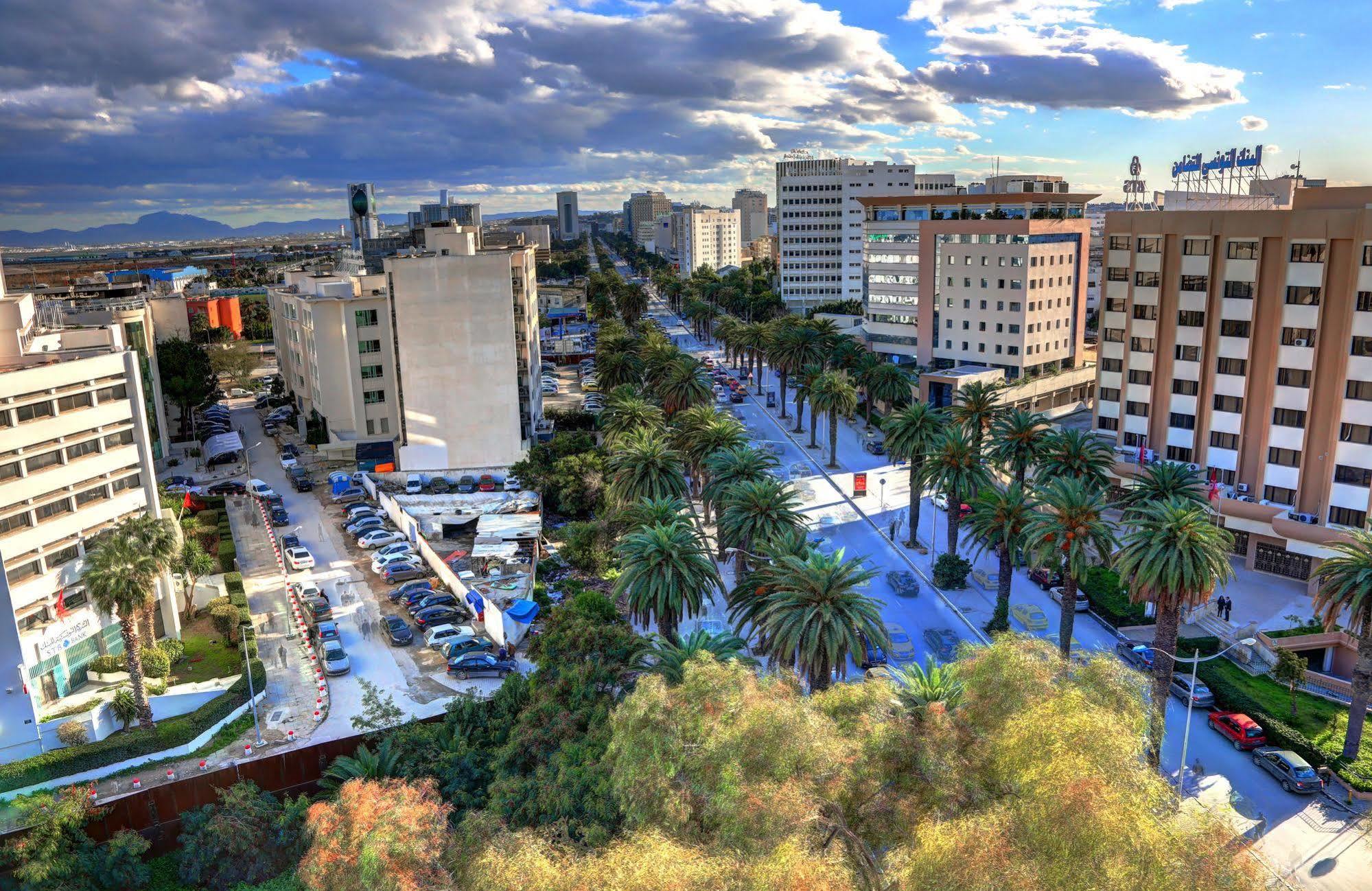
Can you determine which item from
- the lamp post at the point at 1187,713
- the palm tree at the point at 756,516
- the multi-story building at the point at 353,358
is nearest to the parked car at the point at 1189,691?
the lamp post at the point at 1187,713

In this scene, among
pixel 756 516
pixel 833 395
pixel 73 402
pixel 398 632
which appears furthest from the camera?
pixel 833 395

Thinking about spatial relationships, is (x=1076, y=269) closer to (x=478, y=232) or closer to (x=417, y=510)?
(x=478, y=232)

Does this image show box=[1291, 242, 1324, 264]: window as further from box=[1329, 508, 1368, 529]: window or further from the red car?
the red car

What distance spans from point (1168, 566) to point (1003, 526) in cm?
965

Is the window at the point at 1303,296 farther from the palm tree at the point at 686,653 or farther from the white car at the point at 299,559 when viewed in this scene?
the white car at the point at 299,559

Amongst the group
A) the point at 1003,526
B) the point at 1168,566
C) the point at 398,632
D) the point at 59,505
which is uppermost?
the point at 59,505

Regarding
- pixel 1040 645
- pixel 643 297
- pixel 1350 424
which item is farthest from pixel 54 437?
pixel 643 297

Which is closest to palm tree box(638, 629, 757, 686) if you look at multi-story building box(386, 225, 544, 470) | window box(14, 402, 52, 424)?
window box(14, 402, 52, 424)

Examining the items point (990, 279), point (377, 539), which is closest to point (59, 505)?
point (377, 539)

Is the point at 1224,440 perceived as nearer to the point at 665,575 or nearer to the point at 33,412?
the point at 665,575

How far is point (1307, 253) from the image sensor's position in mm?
51938

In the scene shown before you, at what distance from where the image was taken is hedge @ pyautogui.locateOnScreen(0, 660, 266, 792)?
3559 cm

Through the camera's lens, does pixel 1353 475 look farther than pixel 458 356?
No

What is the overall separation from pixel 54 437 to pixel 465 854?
97.0ft
